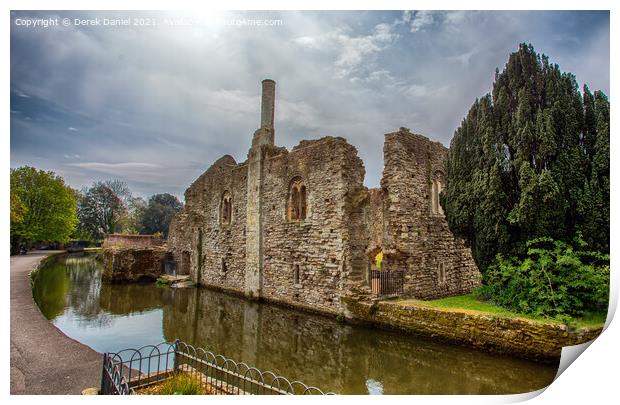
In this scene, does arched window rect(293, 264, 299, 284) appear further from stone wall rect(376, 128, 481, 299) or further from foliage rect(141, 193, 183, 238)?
foliage rect(141, 193, 183, 238)

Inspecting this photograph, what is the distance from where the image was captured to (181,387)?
4.87 meters

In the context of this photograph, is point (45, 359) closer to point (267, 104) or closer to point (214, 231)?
point (214, 231)

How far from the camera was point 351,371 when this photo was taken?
278 inches

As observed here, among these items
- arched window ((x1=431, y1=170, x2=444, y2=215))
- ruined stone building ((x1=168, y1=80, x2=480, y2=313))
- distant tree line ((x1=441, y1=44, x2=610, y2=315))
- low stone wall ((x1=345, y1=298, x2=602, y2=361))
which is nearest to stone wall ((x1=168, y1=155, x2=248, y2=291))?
ruined stone building ((x1=168, y1=80, x2=480, y2=313))

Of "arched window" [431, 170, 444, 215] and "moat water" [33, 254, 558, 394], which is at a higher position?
"arched window" [431, 170, 444, 215]

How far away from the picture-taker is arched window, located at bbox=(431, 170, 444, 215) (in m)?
13.3

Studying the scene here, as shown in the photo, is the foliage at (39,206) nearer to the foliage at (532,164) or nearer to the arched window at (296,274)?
the arched window at (296,274)

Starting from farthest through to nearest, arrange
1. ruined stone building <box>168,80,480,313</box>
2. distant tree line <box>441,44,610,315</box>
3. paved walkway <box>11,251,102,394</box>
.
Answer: ruined stone building <box>168,80,480,313</box>
distant tree line <box>441,44,610,315</box>
paved walkway <box>11,251,102,394</box>

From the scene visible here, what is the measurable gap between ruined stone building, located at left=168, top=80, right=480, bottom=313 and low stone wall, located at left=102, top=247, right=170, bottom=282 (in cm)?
540

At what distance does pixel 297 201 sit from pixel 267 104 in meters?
5.46

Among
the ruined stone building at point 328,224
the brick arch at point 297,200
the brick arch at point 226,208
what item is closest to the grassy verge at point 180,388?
the ruined stone building at point 328,224

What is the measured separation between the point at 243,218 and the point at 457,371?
35.0ft

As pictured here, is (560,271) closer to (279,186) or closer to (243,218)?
(279,186)

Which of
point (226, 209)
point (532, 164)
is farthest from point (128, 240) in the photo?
point (532, 164)
